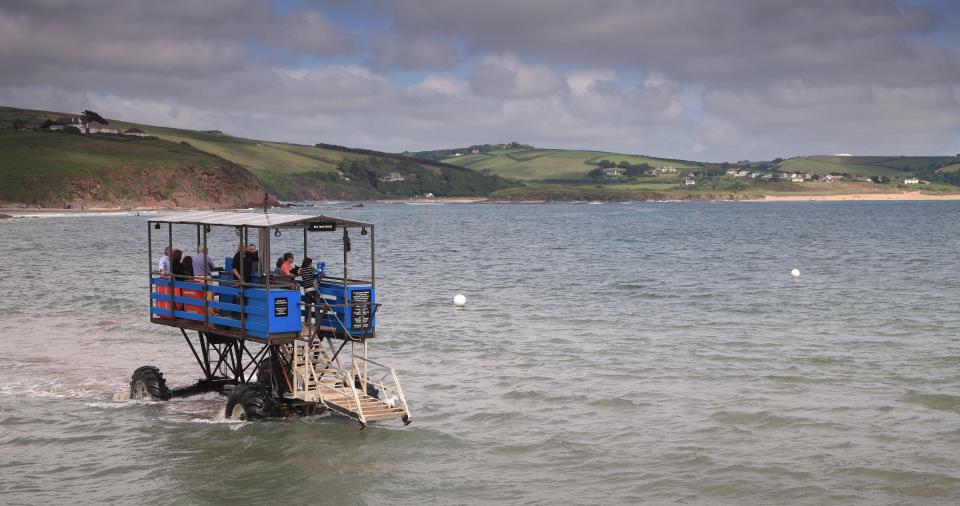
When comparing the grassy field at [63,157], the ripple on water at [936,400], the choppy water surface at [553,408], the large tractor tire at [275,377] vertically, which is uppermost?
the grassy field at [63,157]

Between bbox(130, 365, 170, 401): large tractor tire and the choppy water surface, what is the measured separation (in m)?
0.29

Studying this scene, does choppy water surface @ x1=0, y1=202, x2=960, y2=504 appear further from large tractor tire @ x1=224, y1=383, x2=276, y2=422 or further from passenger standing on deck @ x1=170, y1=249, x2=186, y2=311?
passenger standing on deck @ x1=170, y1=249, x2=186, y2=311

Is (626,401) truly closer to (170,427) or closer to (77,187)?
(170,427)

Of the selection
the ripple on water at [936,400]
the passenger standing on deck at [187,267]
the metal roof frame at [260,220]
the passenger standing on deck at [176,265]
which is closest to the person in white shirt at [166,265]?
the passenger standing on deck at [176,265]

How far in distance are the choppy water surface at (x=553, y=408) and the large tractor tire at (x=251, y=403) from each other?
28 centimetres

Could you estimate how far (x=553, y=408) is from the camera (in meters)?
20.0

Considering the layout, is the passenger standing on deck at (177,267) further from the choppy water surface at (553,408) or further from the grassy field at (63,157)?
the grassy field at (63,157)

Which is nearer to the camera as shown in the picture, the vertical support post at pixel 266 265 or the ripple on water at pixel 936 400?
the vertical support post at pixel 266 265

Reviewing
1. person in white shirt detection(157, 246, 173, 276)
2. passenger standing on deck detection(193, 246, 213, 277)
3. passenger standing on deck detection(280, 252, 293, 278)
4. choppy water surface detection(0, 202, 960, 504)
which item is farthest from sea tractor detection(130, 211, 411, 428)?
person in white shirt detection(157, 246, 173, 276)

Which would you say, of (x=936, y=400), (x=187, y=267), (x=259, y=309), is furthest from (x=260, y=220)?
(x=936, y=400)

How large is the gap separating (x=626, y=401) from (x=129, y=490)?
1024 centimetres

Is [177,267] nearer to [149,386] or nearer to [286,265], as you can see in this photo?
[149,386]

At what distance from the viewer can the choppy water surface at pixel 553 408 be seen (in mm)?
15188

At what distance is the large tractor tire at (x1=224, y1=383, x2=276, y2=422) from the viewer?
18391 millimetres
